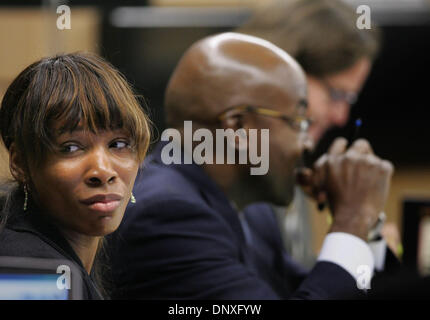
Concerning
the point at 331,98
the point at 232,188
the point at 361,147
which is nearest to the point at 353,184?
the point at 361,147

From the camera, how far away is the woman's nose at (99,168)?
0.74 meters

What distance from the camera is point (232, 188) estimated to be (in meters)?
1.16

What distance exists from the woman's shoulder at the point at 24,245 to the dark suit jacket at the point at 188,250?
0.53 feet

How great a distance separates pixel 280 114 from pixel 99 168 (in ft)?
1.46

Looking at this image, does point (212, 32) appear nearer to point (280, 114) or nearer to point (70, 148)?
point (280, 114)

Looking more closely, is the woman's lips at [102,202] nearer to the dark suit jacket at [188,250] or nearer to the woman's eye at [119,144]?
the woman's eye at [119,144]

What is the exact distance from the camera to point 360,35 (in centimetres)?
184

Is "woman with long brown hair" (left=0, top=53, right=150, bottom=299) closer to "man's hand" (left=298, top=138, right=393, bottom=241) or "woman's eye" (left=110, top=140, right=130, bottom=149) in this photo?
"woman's eye" (left=110, top=140, right=130, bottom=149)

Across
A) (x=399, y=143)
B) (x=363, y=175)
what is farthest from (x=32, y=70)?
(x=399, y=143)

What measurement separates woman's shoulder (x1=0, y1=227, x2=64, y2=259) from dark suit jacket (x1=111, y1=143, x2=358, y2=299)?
0.16 metres

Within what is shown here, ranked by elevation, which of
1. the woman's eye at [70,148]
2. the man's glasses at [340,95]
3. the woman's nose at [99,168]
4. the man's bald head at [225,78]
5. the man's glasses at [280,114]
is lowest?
the woman's nose at [99,168]

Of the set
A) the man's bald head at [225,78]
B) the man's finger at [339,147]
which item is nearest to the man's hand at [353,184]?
the man's finger at [339,147]

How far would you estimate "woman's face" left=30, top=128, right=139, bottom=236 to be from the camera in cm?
74

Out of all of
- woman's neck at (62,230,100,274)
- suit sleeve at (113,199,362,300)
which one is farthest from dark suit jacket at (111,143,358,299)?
woman's neck at (62,230,100,274)
